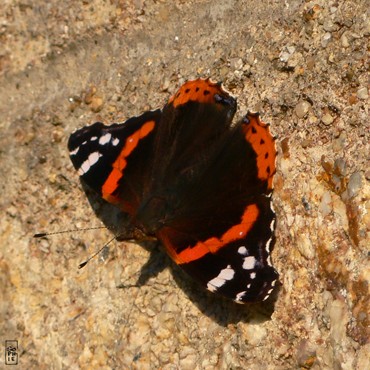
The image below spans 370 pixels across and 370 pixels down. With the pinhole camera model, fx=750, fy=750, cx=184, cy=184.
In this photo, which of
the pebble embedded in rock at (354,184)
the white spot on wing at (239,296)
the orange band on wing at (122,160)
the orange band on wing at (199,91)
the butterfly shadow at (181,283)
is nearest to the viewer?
the pebble embedded in rock at (354,184)

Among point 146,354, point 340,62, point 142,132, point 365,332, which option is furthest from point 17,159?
point 365,332

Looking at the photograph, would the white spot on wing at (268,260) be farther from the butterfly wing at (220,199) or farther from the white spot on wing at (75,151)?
the white spot on wing at (75,151)

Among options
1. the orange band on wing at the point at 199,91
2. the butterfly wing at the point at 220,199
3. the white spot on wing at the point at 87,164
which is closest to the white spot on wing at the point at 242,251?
the butterfly wing at the point at 220,199

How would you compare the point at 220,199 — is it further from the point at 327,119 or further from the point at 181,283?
the point at 327,119

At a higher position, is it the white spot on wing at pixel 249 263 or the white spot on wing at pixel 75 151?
the white spot on wing at pixel 249 263

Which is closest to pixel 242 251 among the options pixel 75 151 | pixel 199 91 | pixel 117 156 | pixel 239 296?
pixel 239 296

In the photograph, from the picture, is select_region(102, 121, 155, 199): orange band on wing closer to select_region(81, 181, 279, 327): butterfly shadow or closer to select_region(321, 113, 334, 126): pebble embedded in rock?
select_region(81, 181, 279, 327): butterfly shadow

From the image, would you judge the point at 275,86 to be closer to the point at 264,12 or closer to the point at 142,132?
the point at 264,12
